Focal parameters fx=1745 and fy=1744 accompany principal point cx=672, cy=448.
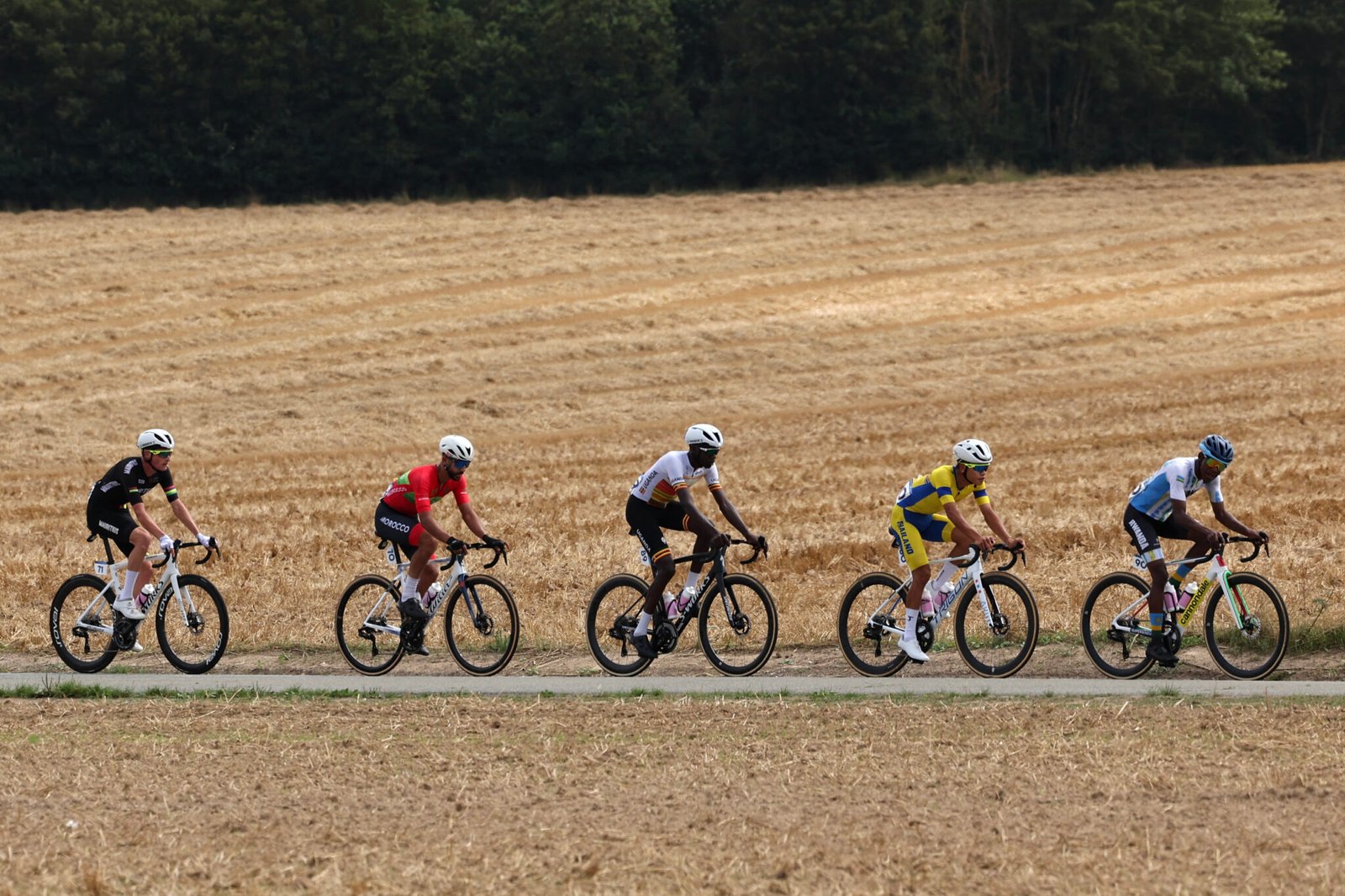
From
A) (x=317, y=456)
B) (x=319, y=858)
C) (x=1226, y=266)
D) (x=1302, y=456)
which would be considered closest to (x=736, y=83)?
(x=1226, y=266)

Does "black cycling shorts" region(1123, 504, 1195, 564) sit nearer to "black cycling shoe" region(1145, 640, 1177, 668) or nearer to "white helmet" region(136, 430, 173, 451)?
"black cycling shoe" region(1145, 640, 1177, 668)

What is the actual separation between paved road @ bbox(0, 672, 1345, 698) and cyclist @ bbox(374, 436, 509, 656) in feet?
1.90

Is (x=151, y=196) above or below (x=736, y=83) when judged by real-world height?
below

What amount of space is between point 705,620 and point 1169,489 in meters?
3.46

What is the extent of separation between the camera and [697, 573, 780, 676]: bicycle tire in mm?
12852

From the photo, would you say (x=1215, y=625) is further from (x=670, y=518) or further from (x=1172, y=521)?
(x=670, y=518)

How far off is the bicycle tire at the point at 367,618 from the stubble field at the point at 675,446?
2.36 feet

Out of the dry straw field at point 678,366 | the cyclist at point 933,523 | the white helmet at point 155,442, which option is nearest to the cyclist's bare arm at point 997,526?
the cyclist at point 933,523

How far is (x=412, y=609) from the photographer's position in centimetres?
1344

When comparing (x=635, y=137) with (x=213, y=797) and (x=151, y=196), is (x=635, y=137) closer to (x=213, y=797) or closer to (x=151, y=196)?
(x=151, y=196)

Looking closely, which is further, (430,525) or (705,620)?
(430,525)

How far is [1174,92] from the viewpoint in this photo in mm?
56875

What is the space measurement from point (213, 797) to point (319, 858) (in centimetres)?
138

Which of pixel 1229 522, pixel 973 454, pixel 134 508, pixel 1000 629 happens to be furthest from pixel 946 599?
pixel 134 508
